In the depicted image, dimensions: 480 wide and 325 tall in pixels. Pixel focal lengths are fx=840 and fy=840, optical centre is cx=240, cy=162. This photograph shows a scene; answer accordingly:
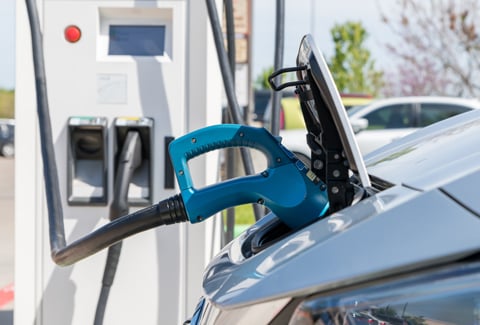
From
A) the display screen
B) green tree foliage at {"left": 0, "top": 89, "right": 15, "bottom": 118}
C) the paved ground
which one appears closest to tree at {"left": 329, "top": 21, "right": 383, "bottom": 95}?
green tree foliage at {"left": 0, "top": 89, "right": 15, "bottom": 118}

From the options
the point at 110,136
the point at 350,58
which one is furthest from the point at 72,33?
the point at 350,58

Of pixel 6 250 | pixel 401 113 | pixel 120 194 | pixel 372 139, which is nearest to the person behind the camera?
pixel 120 194

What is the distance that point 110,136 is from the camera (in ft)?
12.4

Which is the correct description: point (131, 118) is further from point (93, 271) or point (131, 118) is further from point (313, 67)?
point (313, 67)

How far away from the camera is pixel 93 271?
381 cm

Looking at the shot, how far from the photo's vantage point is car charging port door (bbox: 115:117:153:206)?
371 cm

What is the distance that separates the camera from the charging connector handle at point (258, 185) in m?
1.79

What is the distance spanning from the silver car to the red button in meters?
2.44

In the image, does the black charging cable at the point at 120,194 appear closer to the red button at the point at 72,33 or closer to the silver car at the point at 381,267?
the red button at the point at 72,33

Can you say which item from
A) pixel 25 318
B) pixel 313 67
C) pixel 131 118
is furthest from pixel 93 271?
pixel 313 67

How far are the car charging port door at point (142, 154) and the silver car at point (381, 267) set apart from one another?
2251 millimetres

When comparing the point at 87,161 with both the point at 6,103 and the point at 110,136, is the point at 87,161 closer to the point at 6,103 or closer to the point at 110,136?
the point at 110,136

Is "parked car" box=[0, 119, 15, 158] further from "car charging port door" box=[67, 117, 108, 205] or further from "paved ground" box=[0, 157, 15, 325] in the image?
"car charging port door" box=[67, 117, 108, 205]

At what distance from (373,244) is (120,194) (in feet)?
7.95
